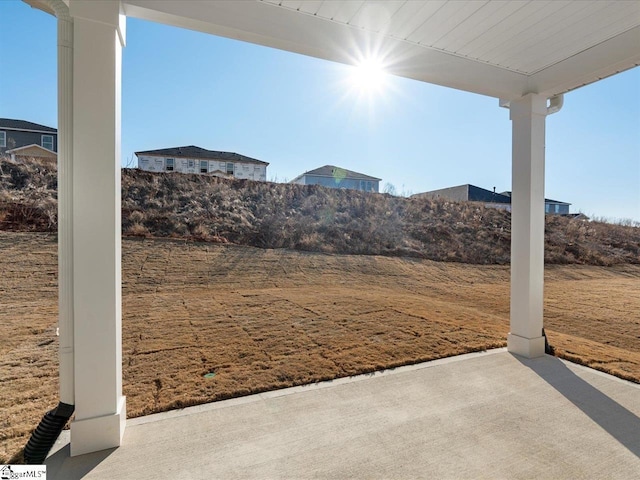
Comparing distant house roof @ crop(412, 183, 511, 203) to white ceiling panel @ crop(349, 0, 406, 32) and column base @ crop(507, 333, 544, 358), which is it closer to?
column base @ crop(507, 333, 544, 358)

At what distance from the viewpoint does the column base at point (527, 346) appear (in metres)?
3.00

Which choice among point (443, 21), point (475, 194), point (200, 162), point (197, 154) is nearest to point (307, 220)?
point (443, 21)

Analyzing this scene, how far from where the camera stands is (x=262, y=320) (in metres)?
4.30

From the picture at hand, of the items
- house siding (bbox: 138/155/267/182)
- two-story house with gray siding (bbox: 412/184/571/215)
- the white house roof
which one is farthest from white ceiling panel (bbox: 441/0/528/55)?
two-story house with gray siding (bbox: 412/184/571/215)

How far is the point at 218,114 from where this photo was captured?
7.77 meters

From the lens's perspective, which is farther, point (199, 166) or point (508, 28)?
point (199, 166)

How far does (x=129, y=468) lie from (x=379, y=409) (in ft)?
4.88

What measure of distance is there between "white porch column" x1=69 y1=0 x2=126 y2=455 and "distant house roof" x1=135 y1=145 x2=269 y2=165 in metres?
18.6

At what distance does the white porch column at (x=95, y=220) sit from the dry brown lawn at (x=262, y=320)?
0.45 metres

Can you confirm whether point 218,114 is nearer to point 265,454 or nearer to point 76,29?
point 76,29
